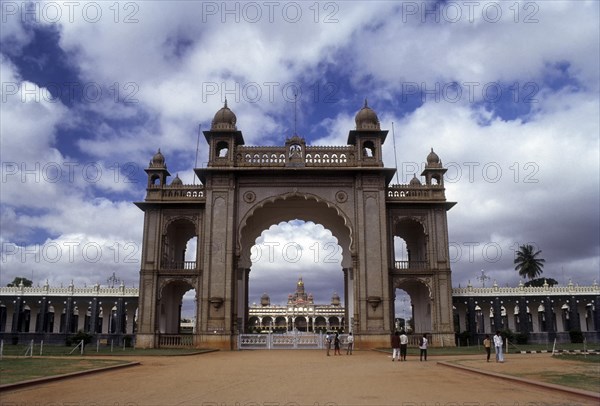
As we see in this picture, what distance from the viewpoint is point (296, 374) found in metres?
16.3

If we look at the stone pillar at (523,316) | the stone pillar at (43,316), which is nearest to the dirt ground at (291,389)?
the stone pillar at (523,316)

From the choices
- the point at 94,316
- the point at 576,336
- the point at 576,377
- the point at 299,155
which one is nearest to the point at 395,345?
the point at 576,377

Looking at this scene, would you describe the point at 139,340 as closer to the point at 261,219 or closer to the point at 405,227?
the point at 261,219

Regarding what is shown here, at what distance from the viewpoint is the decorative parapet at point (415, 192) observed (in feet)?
112

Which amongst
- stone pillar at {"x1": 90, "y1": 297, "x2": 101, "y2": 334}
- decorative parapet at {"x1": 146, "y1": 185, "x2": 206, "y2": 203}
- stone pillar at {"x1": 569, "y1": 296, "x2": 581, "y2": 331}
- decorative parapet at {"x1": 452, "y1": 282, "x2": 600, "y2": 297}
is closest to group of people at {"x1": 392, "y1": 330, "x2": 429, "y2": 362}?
decorative parapet at {"x1": 146, "y1": 185, "x2": 206, "y2": 203}

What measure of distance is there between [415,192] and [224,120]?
42.4 ft

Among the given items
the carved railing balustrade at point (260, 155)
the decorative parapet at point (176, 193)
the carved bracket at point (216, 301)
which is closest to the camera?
the carved bracket at point (216, 301)

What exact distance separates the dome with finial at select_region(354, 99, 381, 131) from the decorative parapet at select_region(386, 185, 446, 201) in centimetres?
403

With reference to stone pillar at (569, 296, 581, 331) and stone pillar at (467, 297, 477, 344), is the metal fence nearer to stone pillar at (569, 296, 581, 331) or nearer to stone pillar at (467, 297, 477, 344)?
stone pillar at (467, 297, 477, 344)

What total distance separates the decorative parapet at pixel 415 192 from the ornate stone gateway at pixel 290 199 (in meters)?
0.06

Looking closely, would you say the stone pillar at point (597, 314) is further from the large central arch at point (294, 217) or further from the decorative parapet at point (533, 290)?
the large central arch at point (294, 217)

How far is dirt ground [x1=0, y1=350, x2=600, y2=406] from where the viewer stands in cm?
1075

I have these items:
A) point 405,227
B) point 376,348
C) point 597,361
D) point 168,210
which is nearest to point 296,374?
point 597,361

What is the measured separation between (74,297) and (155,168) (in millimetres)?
13605
